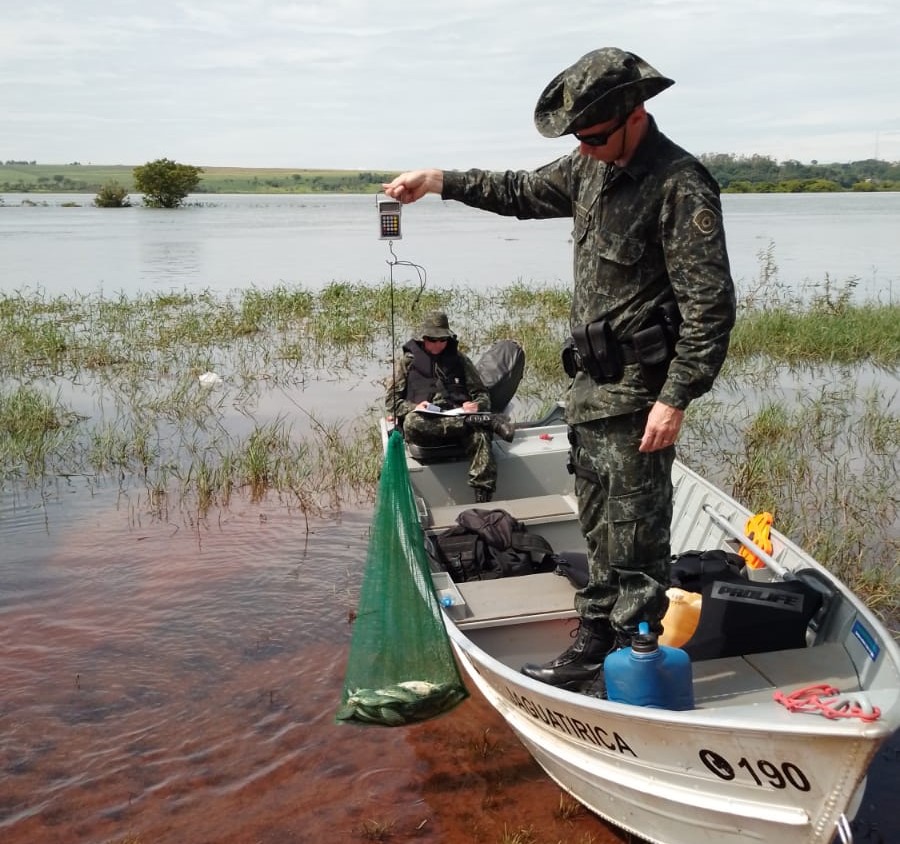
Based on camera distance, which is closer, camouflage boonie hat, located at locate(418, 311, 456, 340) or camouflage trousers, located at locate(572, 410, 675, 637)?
camouflage trousers, located at locate(572, 410, 675, 637)

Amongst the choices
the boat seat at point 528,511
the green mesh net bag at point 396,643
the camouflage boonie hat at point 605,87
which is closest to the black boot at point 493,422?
the boat seat at point 528,511

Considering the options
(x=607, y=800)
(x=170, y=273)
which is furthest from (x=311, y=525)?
(x=170, y=273)

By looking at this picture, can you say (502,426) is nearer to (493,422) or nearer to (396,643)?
(493,422)

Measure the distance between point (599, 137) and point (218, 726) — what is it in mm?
3272

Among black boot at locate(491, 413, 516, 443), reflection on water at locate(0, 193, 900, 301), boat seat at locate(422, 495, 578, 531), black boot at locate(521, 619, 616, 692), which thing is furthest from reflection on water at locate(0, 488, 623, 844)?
reflection on water at locate(0, 193, 900, 301)

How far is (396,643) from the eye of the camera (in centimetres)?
410

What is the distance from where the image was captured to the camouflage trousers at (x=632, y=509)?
3232 millimetres

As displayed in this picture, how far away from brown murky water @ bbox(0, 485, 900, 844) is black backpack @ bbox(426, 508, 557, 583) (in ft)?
2.20

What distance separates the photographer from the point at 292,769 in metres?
4.25

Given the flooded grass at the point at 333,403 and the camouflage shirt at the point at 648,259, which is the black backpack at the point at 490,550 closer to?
the flooded grass at the point at 333,403

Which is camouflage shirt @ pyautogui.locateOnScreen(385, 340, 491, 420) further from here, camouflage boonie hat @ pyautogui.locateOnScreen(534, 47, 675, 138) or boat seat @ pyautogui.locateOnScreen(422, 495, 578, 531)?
camouflage boonie hat @ pyautogui.locateOnScreen(534, 47, 675, 138)

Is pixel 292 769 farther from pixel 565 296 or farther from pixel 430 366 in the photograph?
pixel 565 296

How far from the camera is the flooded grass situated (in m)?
7.34

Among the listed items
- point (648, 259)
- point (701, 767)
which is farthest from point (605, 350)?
point (701, 767)
